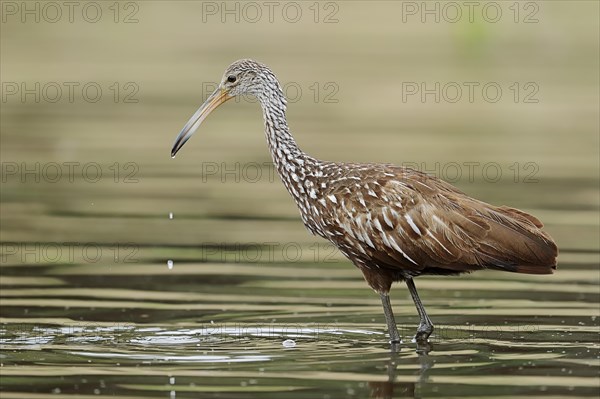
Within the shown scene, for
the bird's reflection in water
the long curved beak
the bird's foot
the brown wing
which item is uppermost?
the long curved beak

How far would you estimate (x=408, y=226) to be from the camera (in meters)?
12.5

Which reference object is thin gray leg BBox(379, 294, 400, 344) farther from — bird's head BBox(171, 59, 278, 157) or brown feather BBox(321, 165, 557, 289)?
bird's head BBox(171, 59, 278, 157)

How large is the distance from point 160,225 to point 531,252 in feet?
19.8

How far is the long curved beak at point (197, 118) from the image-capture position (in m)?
13.7

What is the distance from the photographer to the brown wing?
12273 millimetres

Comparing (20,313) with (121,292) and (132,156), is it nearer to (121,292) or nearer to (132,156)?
(121,292)

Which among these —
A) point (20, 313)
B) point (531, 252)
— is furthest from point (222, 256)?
point (531, 252)

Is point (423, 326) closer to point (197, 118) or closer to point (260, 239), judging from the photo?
point (197, 118)

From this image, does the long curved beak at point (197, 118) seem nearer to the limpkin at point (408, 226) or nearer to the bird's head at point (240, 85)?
the bird's head at point (240, 85)

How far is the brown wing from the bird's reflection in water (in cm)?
85

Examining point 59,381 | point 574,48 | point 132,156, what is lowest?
point 59,381

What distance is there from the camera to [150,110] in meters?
26.7

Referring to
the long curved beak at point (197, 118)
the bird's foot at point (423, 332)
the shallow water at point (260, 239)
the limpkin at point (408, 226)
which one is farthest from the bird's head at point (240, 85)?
the bird's foot at point (423, 332)

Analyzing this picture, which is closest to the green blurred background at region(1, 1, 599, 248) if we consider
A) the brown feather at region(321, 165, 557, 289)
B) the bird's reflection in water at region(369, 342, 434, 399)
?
the brown feather at region(321, 165, 557, 289)
